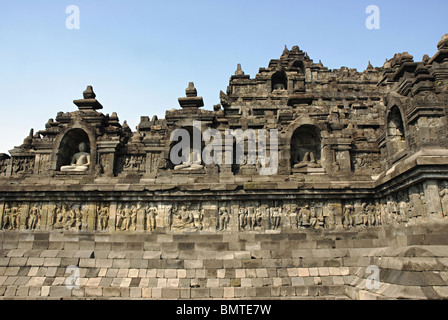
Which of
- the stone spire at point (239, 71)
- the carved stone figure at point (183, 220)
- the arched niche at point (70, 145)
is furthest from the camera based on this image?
the stone spire at point (239, 71)

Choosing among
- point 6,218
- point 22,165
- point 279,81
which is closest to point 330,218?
point 6,218

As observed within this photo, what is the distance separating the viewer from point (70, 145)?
1652cm

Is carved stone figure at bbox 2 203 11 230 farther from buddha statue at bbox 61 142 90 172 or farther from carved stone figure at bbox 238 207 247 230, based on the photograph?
carved stone figure at bbox 238 207 247 230

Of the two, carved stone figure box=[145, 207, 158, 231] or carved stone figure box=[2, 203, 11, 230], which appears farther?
carved stone figure box=[2, 203, 11, 230]

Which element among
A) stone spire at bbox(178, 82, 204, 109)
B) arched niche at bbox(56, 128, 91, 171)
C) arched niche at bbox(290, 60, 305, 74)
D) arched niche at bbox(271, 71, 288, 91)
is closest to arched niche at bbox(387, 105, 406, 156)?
stone spire at bbox(178, 82, 204, 109)

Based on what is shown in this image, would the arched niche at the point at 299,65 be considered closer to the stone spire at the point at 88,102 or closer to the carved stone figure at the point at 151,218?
the stone spire at the point at 88,102

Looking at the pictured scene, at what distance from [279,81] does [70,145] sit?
688 inches

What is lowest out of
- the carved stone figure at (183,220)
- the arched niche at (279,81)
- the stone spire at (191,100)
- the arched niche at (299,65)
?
the carved stone figure at (183,220)

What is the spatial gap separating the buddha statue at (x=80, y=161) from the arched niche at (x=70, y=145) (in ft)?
0.98

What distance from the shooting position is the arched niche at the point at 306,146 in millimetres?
15156

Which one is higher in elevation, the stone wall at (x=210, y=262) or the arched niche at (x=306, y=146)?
the arched niche at (x=306, y=146)

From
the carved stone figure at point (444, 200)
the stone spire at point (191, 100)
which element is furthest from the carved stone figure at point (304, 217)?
the stone spire at point (191, 100)

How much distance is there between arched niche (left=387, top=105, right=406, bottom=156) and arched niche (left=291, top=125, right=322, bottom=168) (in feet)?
8.60
